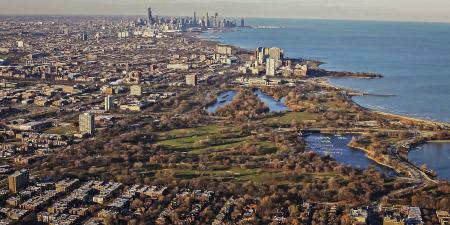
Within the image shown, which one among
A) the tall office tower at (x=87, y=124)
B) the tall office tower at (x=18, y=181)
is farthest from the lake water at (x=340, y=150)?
the tall office tower at (x=18, y=181)

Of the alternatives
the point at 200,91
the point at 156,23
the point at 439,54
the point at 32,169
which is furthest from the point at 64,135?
the point at 156,23

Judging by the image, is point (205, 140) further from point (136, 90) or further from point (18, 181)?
point (136, 90)

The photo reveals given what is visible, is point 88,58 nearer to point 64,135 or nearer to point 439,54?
point 64,135

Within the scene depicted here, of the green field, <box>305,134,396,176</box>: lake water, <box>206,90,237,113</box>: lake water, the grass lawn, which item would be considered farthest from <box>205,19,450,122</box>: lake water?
the grass lawn

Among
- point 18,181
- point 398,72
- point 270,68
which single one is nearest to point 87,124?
point 18,181

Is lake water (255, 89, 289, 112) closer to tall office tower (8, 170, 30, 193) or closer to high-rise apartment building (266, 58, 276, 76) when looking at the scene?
high-rise apartment building (266, 58, 276, 76)

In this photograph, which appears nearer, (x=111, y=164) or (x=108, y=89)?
(x=111, y=164)
